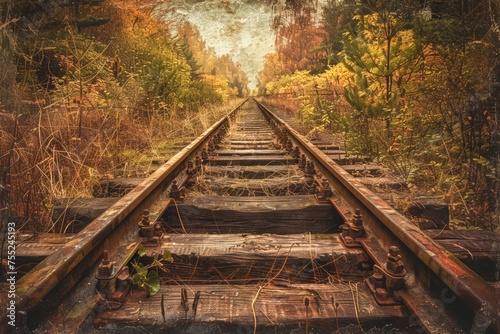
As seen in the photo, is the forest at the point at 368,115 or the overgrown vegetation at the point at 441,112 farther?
the overgrown vegetation at the point at 441,112

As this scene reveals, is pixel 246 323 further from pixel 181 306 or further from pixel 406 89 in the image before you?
pixel 406 89

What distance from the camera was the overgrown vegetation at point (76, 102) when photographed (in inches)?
107

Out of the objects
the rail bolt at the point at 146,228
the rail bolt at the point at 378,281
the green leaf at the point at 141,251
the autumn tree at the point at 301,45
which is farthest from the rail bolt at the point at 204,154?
the autumn tree at the point at 301,45

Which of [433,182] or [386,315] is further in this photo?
[433,182]

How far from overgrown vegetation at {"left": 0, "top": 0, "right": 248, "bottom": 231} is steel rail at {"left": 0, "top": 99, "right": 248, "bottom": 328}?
656 mm

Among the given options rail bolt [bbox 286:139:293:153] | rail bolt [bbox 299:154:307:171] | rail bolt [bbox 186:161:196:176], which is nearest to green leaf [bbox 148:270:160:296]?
rail bolt [bbox 186:161:196:176]

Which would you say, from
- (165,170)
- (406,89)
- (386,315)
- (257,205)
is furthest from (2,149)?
(406,89)

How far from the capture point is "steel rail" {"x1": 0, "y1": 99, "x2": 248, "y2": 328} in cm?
110

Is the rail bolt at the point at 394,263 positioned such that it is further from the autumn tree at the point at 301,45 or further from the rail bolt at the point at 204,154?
the autumn tree at the point at 301,45

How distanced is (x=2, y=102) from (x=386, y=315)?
14.9ft

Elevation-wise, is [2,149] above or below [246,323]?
above

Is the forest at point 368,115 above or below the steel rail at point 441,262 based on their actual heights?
above

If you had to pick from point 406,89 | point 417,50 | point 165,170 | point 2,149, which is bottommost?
point 165,170

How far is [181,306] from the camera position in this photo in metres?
1.29
